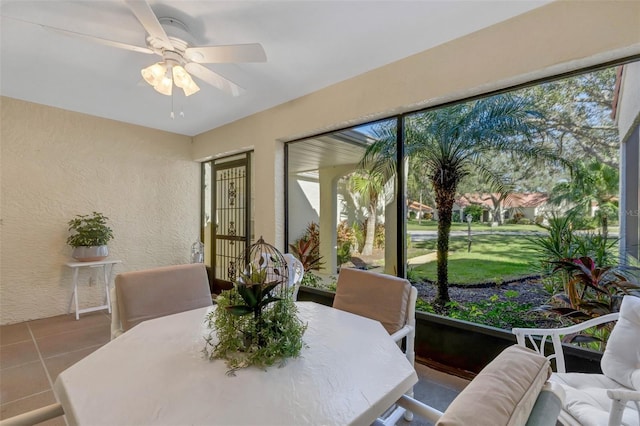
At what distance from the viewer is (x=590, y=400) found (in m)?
1.24

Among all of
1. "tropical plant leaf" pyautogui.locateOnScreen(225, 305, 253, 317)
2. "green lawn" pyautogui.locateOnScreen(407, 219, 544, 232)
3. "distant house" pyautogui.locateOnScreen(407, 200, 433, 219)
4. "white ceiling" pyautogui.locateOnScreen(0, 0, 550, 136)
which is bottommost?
"tropical plant leaf" pyautogui.locateOnScreen(225, 305, 253, 317)

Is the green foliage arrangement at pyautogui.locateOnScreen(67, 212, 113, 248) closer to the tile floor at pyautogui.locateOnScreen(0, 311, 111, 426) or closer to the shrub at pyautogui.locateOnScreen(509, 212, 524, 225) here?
the tile floor at pyautogui.locateOnScreen(0, 311, 111, 426)

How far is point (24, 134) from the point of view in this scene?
3.27 meters

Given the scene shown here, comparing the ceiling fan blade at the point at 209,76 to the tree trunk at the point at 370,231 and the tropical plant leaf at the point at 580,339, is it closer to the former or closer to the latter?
the tree trunk at the point at 370,231

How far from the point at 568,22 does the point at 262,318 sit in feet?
8.08

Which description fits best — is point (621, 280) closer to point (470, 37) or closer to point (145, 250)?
point (470, 37)

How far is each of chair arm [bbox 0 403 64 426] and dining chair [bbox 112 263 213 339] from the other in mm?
608

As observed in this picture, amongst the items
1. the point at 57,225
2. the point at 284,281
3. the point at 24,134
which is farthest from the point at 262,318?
the point at 24,134

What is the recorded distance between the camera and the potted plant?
3428 millimetres

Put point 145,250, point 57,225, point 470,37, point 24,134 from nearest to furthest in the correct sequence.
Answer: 1. point 470,37
2. point 24,134
3. point 57,225
4. point 145,250

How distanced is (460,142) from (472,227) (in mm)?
721

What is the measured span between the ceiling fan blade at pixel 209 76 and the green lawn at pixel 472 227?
77.7 inches

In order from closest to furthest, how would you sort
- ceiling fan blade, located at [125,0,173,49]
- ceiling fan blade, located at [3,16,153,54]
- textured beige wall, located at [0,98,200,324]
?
ceiling fan blade, located at [125,0,173,49] → ceiling fan blade, located at [3,16,153,54] → textured beige wall, located at [0,98,200,324]

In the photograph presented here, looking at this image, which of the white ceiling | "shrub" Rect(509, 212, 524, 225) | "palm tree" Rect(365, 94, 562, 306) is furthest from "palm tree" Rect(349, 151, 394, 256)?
"shrub" Rect(509, 212, 524, 225)
